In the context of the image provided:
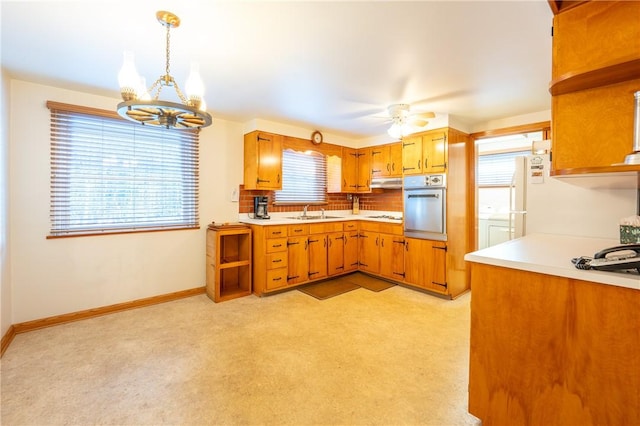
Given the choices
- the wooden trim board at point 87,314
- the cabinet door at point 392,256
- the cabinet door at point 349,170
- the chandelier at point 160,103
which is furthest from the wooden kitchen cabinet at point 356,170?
the chandelier at point 160,103

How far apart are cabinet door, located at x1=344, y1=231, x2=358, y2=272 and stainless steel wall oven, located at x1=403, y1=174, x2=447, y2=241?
36.4 inches

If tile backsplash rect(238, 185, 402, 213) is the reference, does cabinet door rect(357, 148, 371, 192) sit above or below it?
above

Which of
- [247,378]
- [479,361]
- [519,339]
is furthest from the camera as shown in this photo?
[247,378]

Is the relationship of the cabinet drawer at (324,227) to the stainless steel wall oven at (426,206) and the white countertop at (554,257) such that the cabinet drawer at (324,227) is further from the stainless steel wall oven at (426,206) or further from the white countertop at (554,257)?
the white countertop at (554,257)

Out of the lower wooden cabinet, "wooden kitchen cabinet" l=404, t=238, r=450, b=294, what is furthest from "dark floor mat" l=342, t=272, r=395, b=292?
"wooden kitchen cabinet" l=404, t=238, r=450, b=294

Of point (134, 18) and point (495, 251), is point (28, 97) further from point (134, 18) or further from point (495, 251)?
point (495, 251)

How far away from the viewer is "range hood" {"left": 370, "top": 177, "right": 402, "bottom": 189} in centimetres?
441

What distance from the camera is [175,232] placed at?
3570 mm

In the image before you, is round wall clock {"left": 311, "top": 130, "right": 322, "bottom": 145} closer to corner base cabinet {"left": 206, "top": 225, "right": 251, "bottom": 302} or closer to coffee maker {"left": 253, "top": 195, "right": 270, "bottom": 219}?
coffee maker {"left": 253, "top": 195, "right": 270, "bottom": 219}

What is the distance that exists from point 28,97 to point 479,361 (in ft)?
14.1

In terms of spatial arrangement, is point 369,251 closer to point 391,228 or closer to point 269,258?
point 391,228

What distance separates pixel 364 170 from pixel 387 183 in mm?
620

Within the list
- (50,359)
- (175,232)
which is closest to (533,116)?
(175,232)

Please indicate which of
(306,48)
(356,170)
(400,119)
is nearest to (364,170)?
(356,170)
